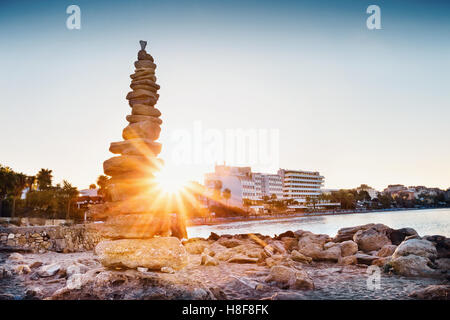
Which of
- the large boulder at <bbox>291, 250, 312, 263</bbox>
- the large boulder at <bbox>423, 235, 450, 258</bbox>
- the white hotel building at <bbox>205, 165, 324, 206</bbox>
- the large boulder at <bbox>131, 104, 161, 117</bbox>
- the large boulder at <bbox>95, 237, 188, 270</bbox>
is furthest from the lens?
the white hotel building at <bbox>205, 165, 324, 206</bbox>

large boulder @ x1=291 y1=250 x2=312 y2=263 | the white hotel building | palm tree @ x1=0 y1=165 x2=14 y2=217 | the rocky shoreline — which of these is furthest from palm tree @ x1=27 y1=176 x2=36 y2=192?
the white hotel building

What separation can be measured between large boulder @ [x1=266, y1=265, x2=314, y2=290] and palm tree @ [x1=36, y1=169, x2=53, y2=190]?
63931mm

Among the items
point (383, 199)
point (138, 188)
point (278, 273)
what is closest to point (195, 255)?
point (278, 273)

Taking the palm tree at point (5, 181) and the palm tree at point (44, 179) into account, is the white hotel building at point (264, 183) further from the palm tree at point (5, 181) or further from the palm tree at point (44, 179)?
the palm tree at point (5, 181)

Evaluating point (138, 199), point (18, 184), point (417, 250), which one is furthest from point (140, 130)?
point (18, 184)

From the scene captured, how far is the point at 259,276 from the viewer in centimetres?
1085

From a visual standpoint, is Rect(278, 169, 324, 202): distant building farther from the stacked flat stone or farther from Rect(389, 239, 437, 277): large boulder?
the stacked flat stone

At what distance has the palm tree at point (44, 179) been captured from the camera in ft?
209

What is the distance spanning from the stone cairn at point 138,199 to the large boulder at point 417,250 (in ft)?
28.3

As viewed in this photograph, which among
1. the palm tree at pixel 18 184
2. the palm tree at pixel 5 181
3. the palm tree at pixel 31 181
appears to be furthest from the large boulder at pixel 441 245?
the palm tree at pixel 31 181

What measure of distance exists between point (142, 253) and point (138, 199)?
55.0 inches

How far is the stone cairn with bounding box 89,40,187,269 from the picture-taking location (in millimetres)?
8367
